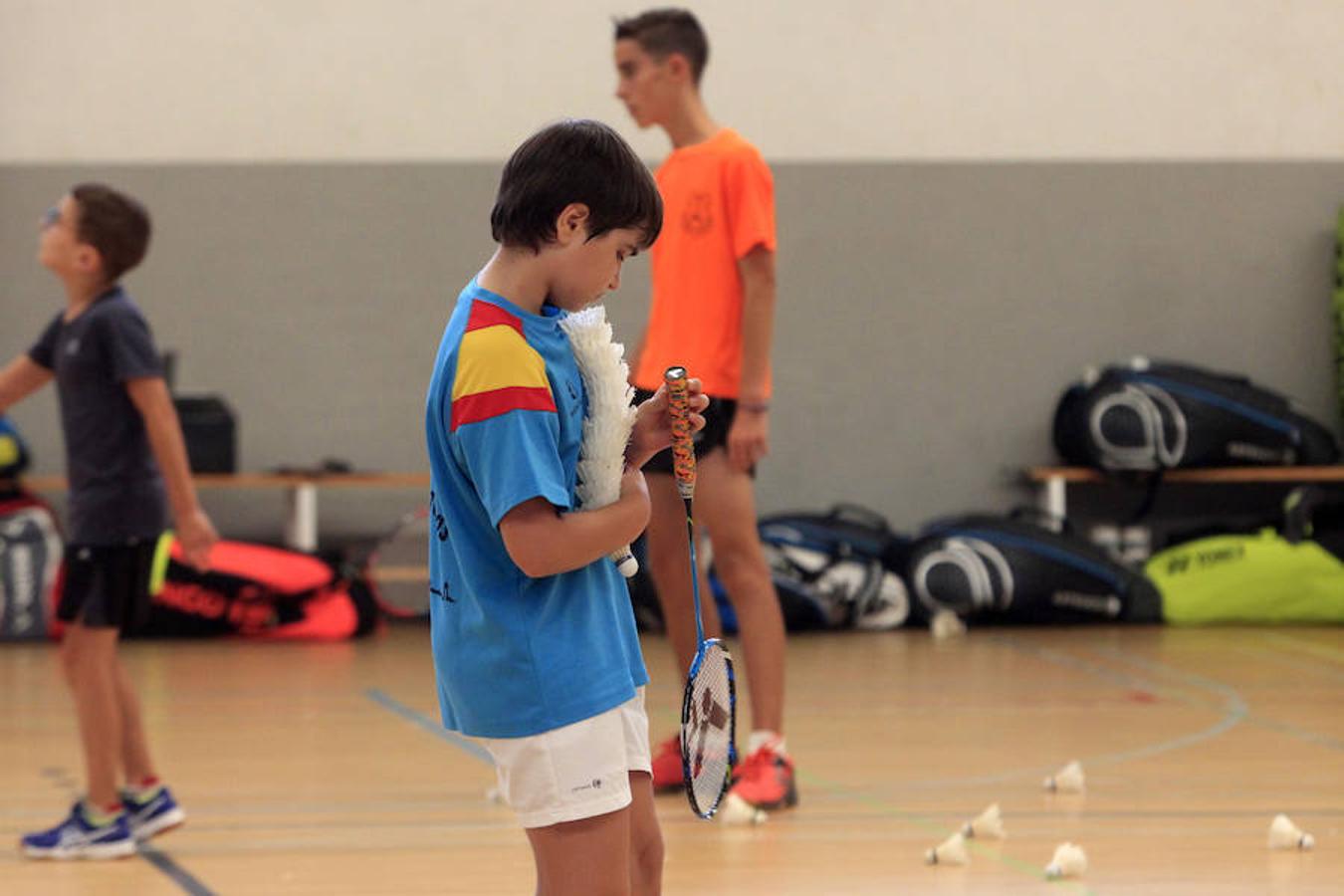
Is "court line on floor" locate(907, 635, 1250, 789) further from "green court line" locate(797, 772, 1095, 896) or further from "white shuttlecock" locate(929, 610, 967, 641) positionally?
"white shuttlecock" locate(929, 610, 967, 641)

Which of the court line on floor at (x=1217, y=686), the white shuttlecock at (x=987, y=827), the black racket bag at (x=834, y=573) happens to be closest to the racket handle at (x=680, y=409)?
the white shuttlecock at (x=987, y=827)

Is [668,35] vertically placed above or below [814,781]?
above

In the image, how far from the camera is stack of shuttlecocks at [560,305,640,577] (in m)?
2.16

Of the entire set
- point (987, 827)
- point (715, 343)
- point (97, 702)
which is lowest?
point (987, 827)

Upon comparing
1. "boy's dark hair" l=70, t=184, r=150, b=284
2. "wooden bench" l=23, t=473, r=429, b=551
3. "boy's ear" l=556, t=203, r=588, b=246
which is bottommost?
"wooden bench" l=23, t=473, r=429, b=551

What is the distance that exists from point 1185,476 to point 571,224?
7450 mm

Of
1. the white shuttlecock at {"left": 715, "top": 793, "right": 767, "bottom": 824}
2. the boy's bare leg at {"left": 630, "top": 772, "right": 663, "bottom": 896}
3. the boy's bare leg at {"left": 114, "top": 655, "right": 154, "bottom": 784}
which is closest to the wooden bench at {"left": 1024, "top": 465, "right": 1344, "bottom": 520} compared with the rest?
the white shuttlecock at {"left": 715, "top": 793, "right": 767, "bottom": 824}

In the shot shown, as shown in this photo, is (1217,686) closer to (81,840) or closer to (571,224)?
(81,840)

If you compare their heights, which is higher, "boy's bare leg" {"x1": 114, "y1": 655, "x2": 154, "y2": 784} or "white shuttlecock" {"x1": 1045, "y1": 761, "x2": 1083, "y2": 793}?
"boy's bare leg" {"x1": 114, "y1": 655, "x2": 154, "y2": 784}

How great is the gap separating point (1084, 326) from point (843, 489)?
4.97ft

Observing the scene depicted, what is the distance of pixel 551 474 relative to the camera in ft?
6.74

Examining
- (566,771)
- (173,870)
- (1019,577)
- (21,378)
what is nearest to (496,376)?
(566,771)

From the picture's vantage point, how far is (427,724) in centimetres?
597

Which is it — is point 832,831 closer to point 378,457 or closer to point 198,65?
point 378,457
